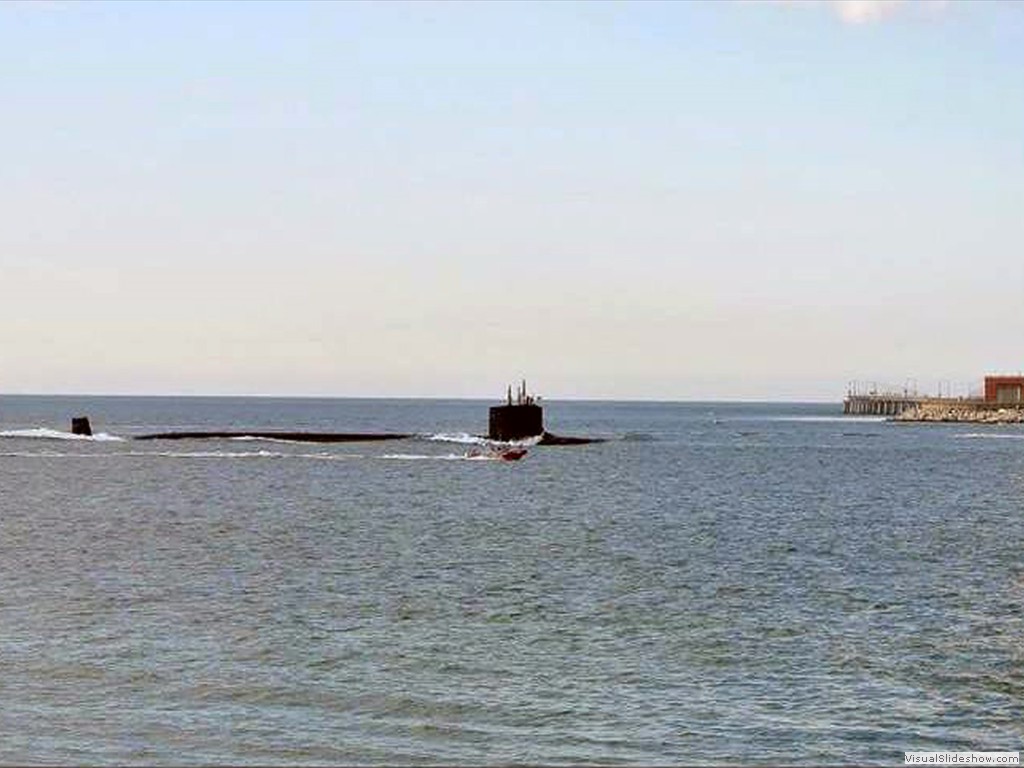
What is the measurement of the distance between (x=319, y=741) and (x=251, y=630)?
11452 mm

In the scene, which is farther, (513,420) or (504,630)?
(513,420)

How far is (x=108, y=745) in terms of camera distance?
22.4m

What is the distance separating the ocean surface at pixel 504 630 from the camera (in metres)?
23.6

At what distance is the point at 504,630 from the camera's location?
3438 centimetres

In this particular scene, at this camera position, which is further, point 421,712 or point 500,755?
point 421,712

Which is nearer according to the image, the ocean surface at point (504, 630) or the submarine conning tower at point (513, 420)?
the ocean surface at point (504, 630)

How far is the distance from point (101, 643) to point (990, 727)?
696 inches

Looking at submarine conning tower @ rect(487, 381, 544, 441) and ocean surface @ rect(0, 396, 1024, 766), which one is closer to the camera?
ocean surface @ rect(0, 396, 1024, 766)

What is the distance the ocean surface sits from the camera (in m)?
23.6

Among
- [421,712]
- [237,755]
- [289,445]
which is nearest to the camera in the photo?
[237,755]

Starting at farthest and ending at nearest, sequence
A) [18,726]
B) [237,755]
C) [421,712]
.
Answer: [421,712] < [18,726] < [237,755]

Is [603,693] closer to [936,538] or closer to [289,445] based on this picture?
[936,538]

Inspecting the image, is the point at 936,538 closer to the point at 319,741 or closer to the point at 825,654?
the point at 825,654

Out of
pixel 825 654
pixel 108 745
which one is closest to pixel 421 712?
pixel 108 745
